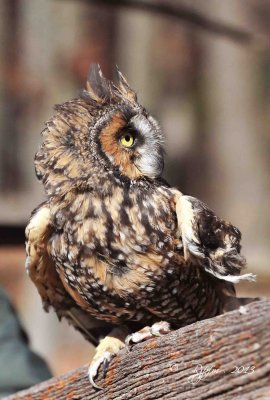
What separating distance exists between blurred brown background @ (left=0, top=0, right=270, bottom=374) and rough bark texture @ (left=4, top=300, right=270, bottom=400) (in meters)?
3.18

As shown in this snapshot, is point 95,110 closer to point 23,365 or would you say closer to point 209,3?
point 23,365

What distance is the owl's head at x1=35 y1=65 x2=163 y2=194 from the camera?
9.14 ft

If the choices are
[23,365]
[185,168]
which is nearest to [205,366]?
[23,365]

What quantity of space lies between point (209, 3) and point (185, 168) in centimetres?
106

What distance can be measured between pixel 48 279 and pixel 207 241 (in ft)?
1.71

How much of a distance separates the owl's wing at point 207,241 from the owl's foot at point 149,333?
0.21 meters

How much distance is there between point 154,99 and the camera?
613 cm

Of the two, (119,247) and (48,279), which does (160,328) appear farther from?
(48,279)

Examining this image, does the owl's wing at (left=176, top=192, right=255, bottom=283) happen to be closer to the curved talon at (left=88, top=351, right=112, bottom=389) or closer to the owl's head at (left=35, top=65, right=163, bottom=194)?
the owl's head at (left=35, top=65, right=163, bottom=194)

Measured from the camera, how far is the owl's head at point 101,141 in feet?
9.14

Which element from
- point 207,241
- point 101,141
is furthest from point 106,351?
point 101,141

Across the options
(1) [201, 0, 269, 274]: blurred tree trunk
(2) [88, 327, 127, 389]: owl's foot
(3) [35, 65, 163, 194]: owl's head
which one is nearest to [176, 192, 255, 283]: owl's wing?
(3) [35, 65, 163, 194]: owl's head

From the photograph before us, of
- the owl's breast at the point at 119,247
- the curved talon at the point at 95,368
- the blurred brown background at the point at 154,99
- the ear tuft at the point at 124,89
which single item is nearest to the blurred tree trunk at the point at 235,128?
the blurred brown background at the point at 154,99

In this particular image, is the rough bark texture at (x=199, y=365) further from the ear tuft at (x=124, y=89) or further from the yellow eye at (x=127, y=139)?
the ear tuft at (x=124, y=89)
